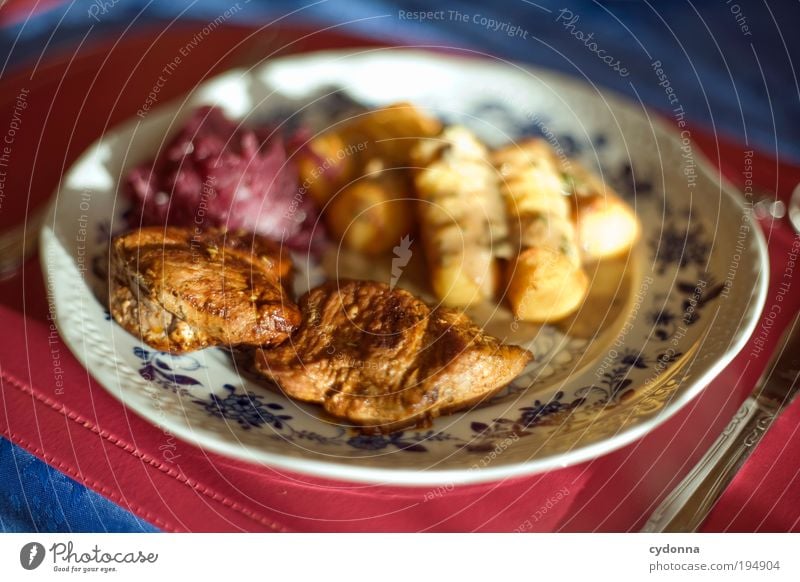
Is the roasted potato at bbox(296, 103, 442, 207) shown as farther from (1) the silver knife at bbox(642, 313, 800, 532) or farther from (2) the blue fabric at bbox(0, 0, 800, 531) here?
(1) the silver knife at bbox(642, 313, 800, 532)

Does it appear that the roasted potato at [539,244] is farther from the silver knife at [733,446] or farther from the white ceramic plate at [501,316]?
the silver knife at [733,446]

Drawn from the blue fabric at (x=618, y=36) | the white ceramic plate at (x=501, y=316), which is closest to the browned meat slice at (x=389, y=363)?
the white ceramic plate at (x=501, y=316)

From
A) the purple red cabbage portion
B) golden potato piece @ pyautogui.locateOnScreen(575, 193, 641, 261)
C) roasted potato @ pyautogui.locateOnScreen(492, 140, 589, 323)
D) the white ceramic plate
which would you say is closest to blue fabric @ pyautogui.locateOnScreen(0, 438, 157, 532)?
the white ceramic plate

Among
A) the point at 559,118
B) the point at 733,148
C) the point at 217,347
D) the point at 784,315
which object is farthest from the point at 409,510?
the point at 733,148

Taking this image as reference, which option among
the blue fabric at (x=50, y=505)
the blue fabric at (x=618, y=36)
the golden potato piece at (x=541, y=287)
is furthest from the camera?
the blue fabric at (x=618, y=36)

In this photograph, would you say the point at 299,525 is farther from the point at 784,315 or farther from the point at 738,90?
the point at 738,90
